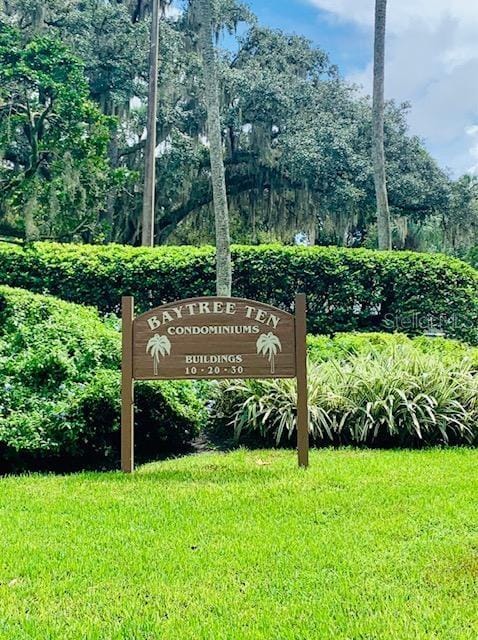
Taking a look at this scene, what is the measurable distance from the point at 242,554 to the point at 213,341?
207 centimetres

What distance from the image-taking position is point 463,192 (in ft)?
57.8

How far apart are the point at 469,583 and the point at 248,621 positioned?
2.99 feet

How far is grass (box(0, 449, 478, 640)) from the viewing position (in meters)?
2.20

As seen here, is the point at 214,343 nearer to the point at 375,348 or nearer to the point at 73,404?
the point at 73,404

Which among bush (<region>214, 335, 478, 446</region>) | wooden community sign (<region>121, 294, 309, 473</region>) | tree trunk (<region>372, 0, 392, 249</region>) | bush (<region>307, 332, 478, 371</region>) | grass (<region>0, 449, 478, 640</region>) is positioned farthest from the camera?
tree trunk (<region>372, 0, 392, 249</region>)

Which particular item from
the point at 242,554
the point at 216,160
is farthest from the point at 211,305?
the point at 216,160

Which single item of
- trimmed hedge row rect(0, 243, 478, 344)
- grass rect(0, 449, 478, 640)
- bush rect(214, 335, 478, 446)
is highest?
trimmed hedge row rect(0, 243, 478, 344)

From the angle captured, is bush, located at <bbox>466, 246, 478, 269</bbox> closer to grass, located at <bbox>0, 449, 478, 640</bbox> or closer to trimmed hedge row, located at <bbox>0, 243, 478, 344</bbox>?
trimmed hedge row, located at <bbox>0, 243, 478, 344</bbox>

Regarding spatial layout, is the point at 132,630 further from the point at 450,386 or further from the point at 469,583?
the point at 450,386

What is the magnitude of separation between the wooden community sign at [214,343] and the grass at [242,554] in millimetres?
688

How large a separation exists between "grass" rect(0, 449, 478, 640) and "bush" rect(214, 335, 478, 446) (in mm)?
1036

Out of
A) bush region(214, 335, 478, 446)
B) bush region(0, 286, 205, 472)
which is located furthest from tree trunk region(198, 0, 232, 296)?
bush region(0, 286, 205, 472)

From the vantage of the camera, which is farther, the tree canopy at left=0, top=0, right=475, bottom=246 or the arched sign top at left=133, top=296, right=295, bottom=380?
the tree canopy at left=0, top=0, right=475, bottom=246

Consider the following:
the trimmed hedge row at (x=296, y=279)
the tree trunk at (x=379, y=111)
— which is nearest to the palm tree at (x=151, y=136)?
the trimmed hedge row at (x=296, y=279)
